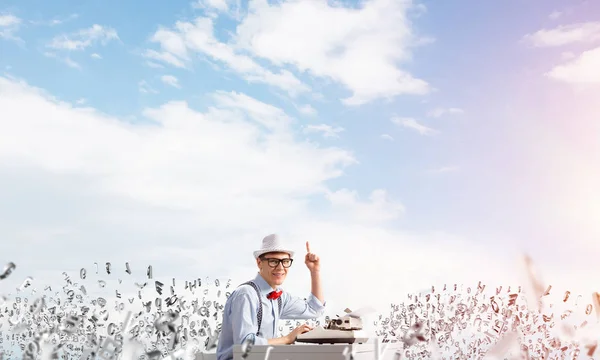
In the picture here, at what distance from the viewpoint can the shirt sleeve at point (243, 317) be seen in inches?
149

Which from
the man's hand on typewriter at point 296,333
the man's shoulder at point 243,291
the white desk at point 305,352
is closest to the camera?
the white desk at point 305,352

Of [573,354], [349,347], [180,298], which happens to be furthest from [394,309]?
[349,347]

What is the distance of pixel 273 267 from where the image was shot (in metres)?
4.15

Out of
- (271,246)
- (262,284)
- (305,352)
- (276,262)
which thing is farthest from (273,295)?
(305,352)

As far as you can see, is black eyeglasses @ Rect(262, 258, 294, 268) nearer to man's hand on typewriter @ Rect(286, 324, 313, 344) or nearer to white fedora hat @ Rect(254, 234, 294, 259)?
white fedora hat @ Rect(254, 234, 294, 259)

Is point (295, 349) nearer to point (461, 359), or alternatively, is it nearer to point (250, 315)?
point (250, 315)

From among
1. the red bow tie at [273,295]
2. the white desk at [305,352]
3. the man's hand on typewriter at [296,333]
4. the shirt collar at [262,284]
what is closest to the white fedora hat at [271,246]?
the shirt collar at [262,284]

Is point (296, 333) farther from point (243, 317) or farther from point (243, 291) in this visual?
point (243, 291)

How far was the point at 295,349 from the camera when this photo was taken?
11.3 feet

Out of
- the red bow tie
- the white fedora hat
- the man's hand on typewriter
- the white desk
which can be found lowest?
the white desk

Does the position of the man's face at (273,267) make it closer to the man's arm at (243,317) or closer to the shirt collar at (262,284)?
the shirt collar at (262,284)

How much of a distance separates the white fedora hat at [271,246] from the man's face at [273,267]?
37 millimetres

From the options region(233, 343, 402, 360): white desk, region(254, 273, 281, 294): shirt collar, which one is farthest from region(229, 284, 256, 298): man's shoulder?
region(233, 343, 402, 360): white desk

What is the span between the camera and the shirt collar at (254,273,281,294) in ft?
13.4
